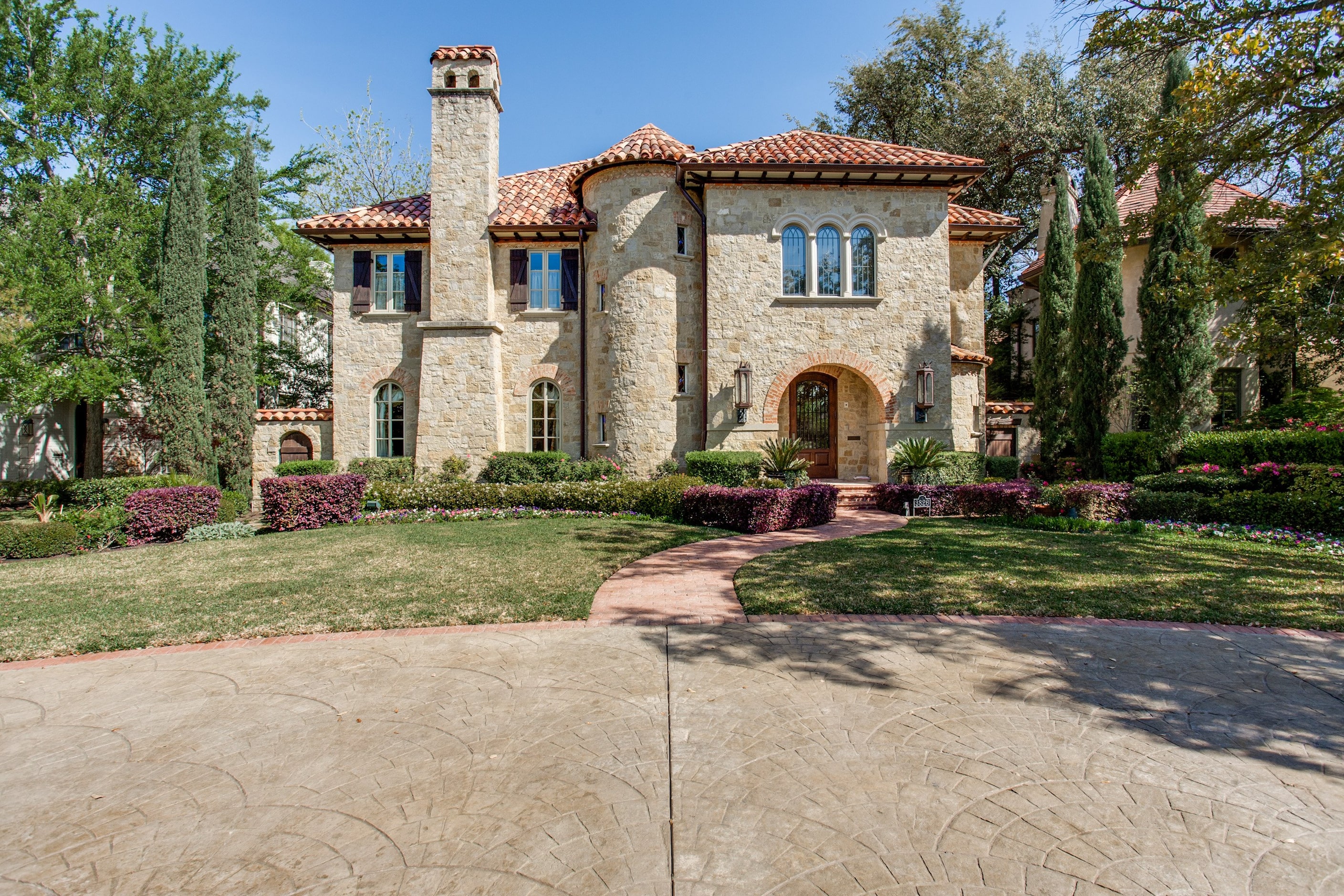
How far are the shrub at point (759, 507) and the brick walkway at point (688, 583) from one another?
1.12 feet

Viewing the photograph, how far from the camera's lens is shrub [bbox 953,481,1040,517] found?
40.9 feet

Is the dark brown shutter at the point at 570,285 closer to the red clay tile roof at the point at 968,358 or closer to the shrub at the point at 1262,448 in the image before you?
the red clay tile roof at the point at 968,358

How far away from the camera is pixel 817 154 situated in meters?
15.2

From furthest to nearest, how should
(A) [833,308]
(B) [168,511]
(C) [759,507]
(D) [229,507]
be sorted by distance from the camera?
1. (A) [833,308]
2. (D) [229,507]
3. (B) [168,511]
4. (C) [759,507]

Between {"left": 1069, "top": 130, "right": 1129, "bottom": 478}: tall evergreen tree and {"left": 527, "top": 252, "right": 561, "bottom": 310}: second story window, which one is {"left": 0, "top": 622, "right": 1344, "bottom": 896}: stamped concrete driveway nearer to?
{"left": 1069, "top": 130, "right": 1129, "bottom": 478}: tall evergreen tree

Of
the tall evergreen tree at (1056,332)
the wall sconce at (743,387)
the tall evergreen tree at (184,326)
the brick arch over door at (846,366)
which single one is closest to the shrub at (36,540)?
the tall evergreen tree at (184,326)

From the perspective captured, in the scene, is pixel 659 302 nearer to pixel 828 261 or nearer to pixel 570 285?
pixel 570 285

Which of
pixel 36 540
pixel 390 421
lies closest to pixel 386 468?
pixel 390 421

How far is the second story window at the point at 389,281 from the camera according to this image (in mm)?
17266

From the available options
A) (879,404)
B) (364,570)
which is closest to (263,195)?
(364,570)

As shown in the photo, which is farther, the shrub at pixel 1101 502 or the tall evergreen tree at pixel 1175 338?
the tall evergreen tree at pixel 1175 338

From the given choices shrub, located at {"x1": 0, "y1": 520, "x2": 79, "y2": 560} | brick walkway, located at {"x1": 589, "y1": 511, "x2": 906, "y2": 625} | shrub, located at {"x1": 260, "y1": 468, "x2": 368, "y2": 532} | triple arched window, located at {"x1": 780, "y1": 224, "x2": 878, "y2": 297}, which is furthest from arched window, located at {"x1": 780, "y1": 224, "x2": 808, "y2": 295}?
shrub, located at {"x1": 0, "y1": 520, "x2": 79, "y2": 560}

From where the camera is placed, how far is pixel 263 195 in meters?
20.5

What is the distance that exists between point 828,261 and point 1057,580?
1118 cm
